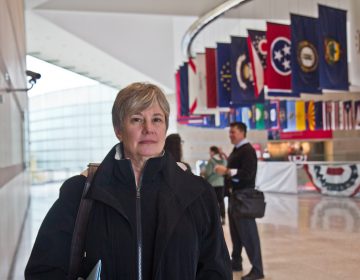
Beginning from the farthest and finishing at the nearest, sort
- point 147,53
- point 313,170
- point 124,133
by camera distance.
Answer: point 147,53, point 313,170, point 124,133

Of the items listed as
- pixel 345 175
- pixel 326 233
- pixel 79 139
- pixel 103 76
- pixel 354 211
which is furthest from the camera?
pixel 79 139

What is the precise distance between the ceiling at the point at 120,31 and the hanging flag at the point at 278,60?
21.5 ft

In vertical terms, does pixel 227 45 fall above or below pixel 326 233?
above

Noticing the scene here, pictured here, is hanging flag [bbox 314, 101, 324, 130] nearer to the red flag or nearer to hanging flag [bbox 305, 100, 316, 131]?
hanging flag [bbox 305, 100, 316, 131]

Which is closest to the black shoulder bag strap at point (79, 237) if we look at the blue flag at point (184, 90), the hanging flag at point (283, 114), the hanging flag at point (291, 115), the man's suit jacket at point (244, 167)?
the man's suit jacket at point (244, 167)

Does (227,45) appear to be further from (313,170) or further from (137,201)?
(137,201)

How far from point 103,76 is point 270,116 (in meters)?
13.1

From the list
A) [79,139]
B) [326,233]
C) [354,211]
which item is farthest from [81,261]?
[79,139]

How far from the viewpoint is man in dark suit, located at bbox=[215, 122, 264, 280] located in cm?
579

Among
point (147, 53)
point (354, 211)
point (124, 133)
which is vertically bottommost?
point (354, 211)

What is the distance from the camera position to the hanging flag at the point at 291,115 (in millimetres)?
22500

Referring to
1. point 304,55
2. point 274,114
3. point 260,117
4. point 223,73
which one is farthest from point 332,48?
point 260,117

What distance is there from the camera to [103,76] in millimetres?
32062

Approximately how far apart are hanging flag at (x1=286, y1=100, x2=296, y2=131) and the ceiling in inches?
162
